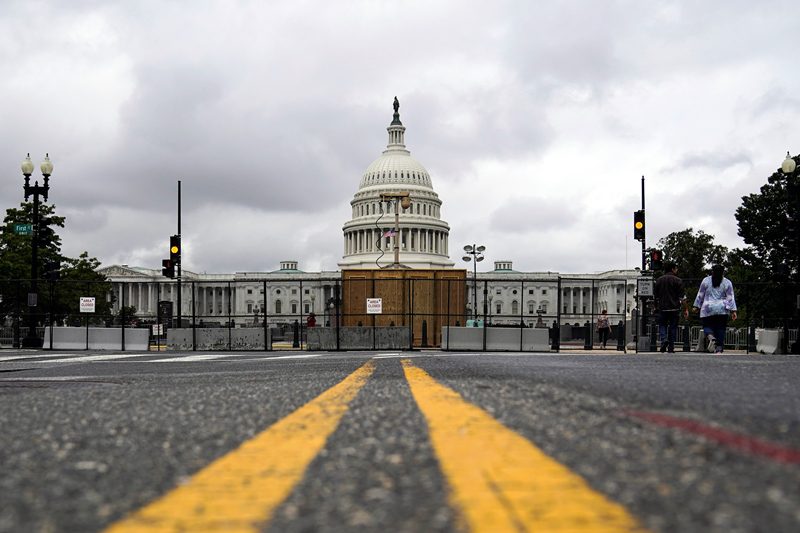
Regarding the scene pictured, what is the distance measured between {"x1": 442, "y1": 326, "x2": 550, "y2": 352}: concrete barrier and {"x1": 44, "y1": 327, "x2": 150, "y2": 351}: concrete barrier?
900cm

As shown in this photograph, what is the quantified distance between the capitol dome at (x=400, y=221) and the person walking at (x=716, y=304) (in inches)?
4121

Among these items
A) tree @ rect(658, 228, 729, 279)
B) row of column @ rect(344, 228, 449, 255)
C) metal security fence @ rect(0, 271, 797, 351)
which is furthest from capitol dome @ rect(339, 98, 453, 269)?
metal security fence @ rect(0, 271, 797, 351)

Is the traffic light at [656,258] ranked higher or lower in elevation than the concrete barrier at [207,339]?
higher

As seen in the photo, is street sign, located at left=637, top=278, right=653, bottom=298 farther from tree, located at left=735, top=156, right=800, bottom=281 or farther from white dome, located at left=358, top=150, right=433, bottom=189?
white dome, located at left=358, top=150, right=433, bottom=189

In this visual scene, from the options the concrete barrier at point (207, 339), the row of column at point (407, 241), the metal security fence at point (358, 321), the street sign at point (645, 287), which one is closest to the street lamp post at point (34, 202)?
the metal security fence at point (358, 321)

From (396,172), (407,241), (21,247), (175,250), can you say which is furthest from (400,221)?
(175,250)

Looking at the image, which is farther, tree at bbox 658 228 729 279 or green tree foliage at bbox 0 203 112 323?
tree at bbox 658 228 729 279

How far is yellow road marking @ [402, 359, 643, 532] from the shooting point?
1.49 m

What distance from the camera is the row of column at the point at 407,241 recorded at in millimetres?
126250

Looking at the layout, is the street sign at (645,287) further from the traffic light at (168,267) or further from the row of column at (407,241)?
the row of column at (407,241)

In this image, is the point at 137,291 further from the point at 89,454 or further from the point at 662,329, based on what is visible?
the point at 89,454

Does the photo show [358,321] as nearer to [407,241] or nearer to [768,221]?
[768,221]

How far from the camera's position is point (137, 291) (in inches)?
5408

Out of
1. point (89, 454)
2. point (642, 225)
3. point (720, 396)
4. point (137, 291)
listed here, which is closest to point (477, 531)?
point (89, 454)
